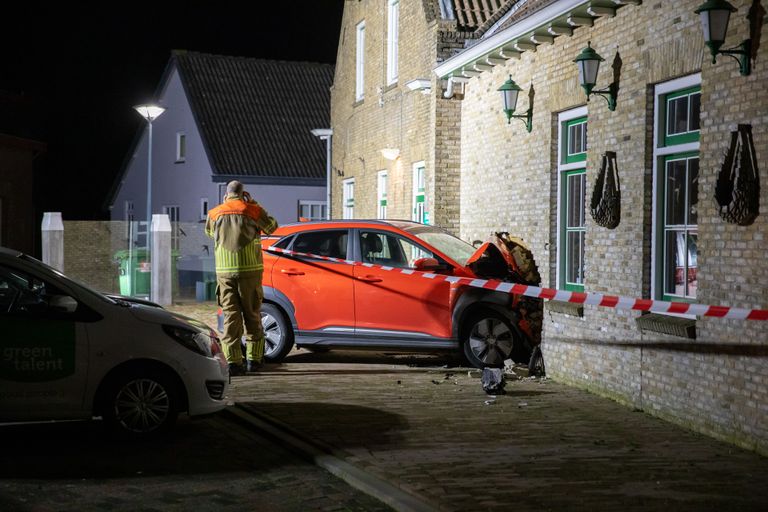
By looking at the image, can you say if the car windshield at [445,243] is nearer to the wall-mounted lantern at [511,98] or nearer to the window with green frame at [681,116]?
the wall-mounted lantern at [511,98]

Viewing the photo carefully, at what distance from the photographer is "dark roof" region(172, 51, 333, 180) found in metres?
39.8

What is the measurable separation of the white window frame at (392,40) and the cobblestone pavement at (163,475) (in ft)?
44.2

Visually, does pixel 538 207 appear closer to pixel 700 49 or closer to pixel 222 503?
pixel 700 49

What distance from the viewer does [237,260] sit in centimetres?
1238

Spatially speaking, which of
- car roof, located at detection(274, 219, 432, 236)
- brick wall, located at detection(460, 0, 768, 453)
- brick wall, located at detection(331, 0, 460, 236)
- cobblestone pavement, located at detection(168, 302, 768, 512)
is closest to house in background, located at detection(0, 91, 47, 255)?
brick wall, located at detection(331, 0, 460, 236)

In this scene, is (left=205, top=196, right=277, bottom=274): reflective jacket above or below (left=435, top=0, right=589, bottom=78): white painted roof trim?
below

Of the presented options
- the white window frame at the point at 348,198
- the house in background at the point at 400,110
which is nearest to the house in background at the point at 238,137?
the white window frame at the point at 348,198

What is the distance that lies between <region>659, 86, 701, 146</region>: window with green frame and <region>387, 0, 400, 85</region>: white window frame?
11674mm

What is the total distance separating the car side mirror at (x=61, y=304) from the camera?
8.41 metres

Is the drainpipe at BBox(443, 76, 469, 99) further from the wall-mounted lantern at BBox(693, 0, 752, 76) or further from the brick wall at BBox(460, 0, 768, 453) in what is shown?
the wall-mounted lantern at BBox(693, 0, 752, 76)

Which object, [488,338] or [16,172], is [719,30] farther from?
[16,172]

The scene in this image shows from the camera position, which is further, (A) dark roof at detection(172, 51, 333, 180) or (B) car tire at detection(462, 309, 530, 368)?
(A) dark roof at detection(172, 51, 333, 180)

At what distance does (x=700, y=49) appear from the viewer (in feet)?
30.7

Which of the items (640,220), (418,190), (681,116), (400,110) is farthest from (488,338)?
(400,110)
